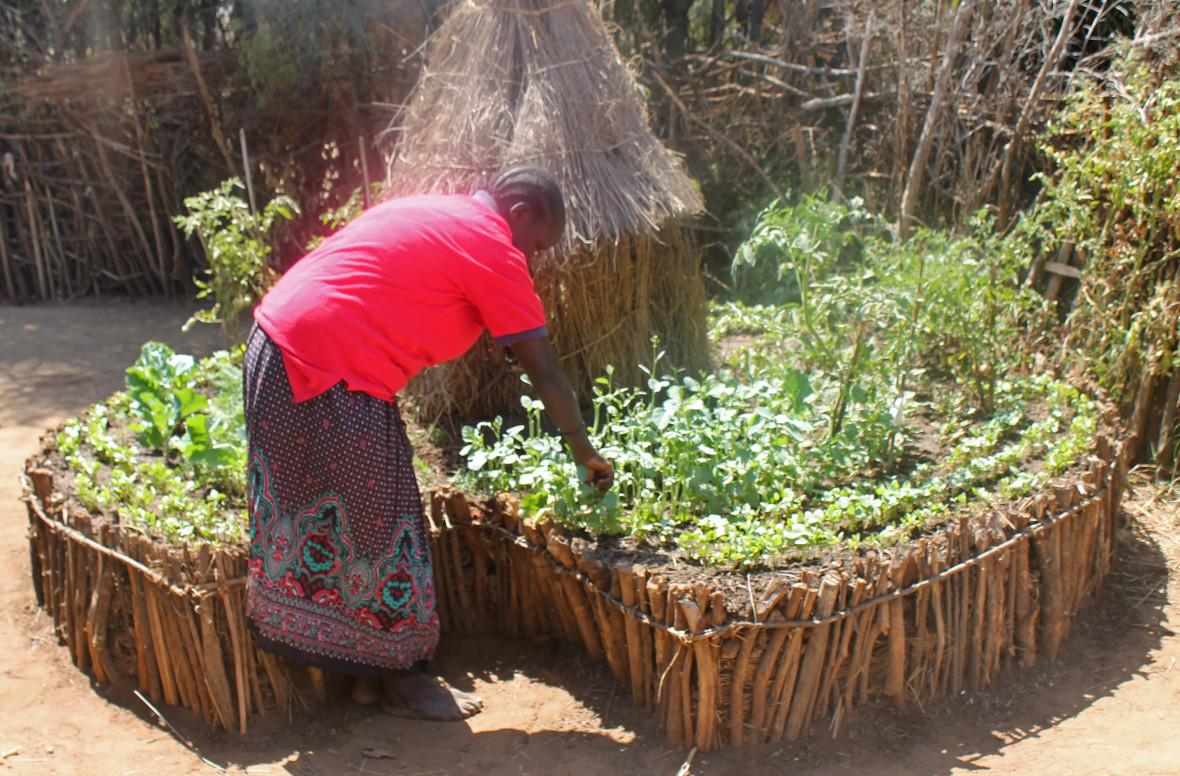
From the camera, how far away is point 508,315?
2510 mm

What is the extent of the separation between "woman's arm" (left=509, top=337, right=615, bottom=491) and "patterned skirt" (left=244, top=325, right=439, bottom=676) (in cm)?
43

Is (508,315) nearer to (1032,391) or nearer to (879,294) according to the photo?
(879,294)

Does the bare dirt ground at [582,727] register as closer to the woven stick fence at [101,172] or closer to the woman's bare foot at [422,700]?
the woman's bare foot at [422,700]

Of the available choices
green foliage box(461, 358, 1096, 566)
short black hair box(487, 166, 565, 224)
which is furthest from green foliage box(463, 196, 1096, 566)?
short black hair box(487, 166, 565, 224)

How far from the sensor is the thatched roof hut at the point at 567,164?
3752 millimetres

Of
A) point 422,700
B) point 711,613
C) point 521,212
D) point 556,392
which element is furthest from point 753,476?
point 422,700

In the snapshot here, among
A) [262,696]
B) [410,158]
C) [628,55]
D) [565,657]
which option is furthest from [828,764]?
[628,55]

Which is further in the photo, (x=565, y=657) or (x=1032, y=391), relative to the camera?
(x=1032, y=391)

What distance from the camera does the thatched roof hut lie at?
3.75 m

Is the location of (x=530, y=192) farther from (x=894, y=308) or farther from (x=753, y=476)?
(x=894, y=308)

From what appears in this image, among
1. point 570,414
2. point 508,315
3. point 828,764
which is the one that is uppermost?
point 508,315

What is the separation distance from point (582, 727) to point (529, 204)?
62.4 inches

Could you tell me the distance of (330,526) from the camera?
8.55ft

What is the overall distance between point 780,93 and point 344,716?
5.63 meters
